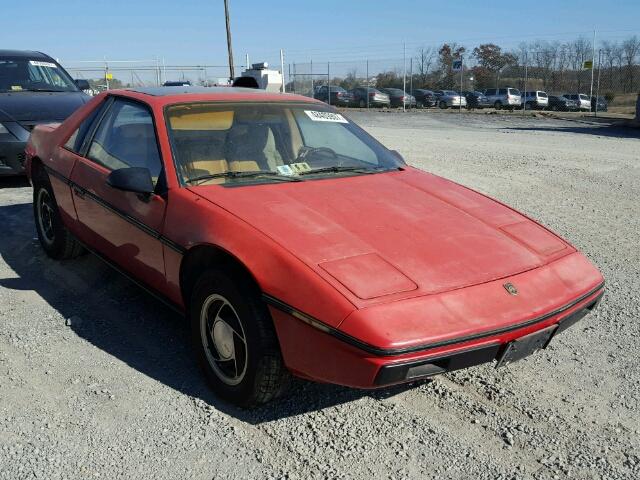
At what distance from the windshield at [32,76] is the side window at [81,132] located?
4.92 m

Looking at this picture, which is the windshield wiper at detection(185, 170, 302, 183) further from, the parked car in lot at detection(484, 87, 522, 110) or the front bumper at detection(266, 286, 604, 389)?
the parked car in lot at detection(484, 87, 522, 110)

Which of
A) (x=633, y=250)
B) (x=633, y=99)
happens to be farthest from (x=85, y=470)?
(x=633, y=99)

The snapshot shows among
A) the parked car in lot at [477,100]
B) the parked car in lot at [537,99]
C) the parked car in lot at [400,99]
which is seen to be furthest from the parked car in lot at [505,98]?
the parked car in lot at [400,99]

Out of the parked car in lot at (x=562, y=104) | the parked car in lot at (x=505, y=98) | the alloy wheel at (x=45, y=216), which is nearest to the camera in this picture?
the alloy wheel at (x=45, y=216)

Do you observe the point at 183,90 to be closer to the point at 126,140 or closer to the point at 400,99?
the point at 126,140

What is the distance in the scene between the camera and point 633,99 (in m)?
34.5

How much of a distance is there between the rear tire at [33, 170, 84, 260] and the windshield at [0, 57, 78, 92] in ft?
14.0

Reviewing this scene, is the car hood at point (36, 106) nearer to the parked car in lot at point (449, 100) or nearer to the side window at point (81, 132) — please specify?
the side window at point (81, 132)

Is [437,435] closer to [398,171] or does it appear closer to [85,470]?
[85,470]

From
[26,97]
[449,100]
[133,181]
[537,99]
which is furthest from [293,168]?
[449,100]

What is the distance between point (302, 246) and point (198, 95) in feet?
5.14

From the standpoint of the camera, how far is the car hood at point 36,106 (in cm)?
771

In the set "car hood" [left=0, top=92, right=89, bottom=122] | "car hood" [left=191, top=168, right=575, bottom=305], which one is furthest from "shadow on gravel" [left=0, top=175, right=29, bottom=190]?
"car hood" [left=191, top=168, right=575, bottom=305]

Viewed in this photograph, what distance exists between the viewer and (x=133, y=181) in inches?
128
